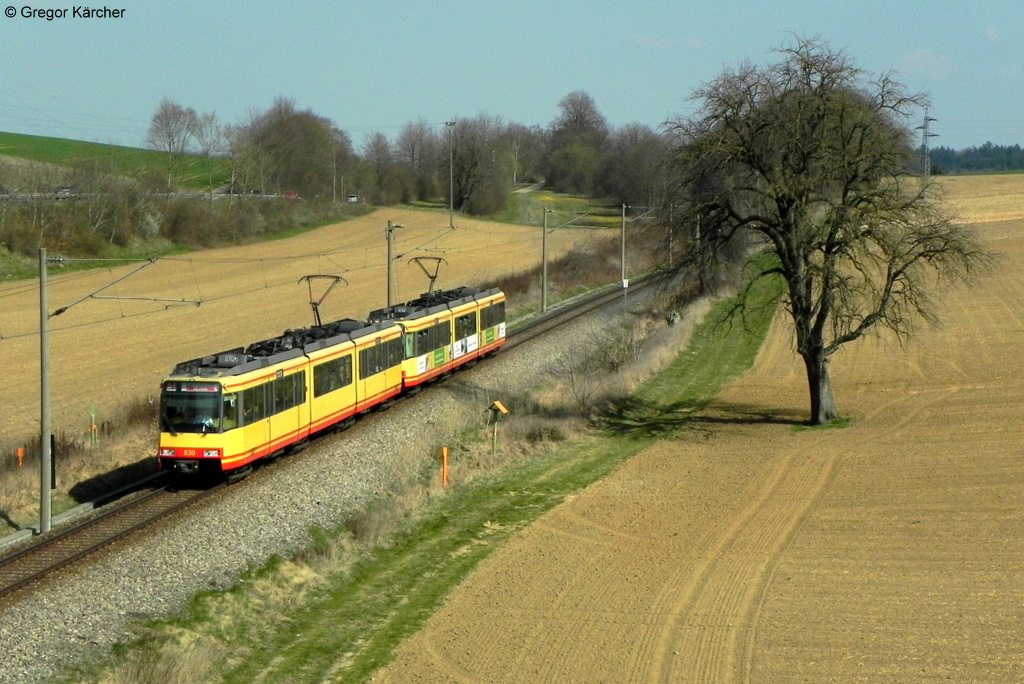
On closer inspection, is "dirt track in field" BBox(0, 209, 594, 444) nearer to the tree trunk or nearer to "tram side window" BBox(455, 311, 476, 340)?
"tram side window" BBox(455, 311, 476, 340)

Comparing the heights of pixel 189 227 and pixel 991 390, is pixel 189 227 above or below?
above

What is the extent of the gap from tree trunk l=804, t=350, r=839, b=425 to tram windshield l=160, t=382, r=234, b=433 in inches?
628

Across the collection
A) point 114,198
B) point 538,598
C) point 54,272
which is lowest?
point 538,598

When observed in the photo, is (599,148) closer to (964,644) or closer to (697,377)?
(697,377)

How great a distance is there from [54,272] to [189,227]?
17.3 metres

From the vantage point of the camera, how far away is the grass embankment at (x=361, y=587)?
14.8 m

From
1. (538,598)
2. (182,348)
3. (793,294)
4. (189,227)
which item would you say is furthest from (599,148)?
(538,598)

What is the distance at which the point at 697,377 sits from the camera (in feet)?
129

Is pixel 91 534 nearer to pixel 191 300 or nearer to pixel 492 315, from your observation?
pixel 492 315

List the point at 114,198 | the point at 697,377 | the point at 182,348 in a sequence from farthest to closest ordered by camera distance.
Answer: the point at 114,198 < the point at 182,348 < the point at 697,377

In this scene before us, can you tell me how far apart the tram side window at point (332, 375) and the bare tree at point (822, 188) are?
989 cm

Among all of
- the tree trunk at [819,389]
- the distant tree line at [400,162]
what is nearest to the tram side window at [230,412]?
the tree trunk at [819,389]

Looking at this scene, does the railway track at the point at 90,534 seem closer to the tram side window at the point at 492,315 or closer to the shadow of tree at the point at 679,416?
the shadow of tree at the point at 679,416

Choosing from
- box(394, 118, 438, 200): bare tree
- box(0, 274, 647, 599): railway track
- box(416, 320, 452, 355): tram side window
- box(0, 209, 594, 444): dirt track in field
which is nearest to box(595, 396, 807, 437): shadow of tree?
box(416, 320, 452, 355): tram side window
